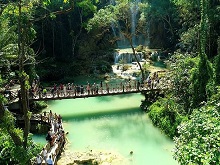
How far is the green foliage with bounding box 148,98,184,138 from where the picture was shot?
1962 centimetres

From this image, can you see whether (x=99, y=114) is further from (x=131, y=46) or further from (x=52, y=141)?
(x=131, y=46)

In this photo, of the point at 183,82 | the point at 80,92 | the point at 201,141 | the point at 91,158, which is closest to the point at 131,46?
the point at 80,92

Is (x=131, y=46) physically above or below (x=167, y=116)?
above

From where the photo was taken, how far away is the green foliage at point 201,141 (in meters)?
8.88

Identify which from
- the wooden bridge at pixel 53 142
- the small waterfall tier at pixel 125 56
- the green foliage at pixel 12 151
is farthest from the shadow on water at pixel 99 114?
the small waterfall tier at pixel 125 56

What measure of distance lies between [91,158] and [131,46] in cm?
1517

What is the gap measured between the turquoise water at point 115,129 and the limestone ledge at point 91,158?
53 cm

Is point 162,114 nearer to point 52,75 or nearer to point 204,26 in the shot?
point 204,26

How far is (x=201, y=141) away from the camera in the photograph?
32.1 ft

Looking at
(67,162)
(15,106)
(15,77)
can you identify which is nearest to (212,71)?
(67,162)

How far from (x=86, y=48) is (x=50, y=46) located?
4933 mm

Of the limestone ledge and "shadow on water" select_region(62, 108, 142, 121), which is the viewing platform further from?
"shadow on water" select_region(62, 108, 142, 121)

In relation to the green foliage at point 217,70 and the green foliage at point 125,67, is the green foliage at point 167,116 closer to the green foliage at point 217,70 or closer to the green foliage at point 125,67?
the green foliage at point 217,70

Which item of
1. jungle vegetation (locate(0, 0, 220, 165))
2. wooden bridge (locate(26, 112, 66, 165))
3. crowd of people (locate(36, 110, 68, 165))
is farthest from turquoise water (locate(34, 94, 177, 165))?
jungle vegetation (locate(0, 0, 220, 165))
